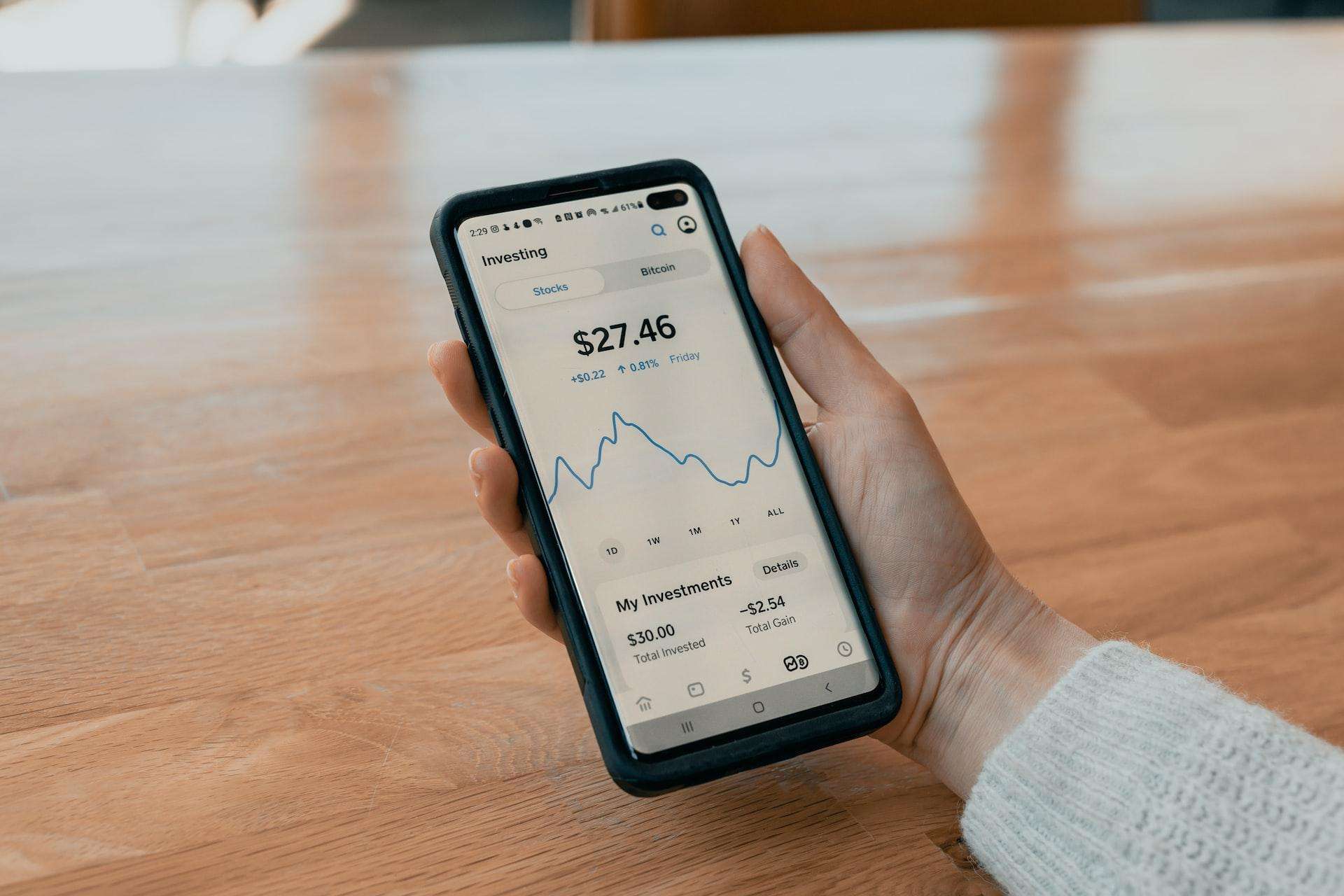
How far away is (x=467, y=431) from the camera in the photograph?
1.90ft

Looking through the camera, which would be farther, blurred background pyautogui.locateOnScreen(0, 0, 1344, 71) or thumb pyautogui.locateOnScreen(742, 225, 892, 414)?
blurred background pyautogui.locateOnScreen(0, 0, 1344, 71)

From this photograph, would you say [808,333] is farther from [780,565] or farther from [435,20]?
[435,20]

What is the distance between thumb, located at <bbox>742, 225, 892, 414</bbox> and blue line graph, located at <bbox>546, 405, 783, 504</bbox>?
41 mm

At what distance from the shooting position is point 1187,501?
59 cm

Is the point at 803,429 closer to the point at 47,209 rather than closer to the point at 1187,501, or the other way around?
the point at 1187,501

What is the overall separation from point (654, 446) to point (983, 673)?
0.16 m

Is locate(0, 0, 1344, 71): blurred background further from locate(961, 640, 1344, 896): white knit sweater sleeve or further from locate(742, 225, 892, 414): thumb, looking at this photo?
locate(961, 640, 1344, 896): white knit sweater sleeve

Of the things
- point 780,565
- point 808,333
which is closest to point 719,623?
point 780,565

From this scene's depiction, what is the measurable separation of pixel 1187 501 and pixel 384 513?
392 mm

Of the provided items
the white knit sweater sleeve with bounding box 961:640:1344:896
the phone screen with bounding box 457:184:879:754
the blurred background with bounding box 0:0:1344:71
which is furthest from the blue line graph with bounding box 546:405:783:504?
the blurred background with bounding box 0:0:1344:71

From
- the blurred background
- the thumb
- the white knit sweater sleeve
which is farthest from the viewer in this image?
the blurred background

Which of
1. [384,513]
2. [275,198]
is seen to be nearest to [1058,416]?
[384,513]

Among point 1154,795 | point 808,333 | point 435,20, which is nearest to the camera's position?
point 1154,795

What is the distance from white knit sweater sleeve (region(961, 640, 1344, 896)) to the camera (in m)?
0.38
